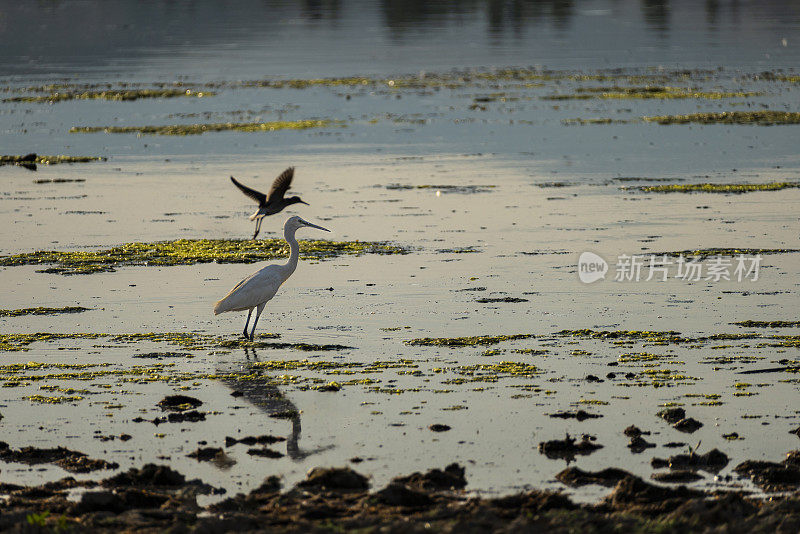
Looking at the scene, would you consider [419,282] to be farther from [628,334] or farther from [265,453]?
[265,453]

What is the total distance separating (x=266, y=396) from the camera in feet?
42.8

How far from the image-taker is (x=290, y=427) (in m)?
11.9

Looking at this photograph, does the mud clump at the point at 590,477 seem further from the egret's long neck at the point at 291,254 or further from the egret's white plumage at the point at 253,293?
the egret's long neck at the point at 291,254

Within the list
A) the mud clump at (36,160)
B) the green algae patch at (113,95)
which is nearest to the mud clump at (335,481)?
the mud clump at (36,160)

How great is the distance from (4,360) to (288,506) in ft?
21.4

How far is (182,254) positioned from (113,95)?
39.0 m

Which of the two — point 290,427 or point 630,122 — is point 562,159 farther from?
point 290,427

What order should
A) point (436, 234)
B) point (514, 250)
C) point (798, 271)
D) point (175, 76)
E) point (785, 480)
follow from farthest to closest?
1. point (175, 76)
2. point (436, 234)
3. point (514, 250)
4. point (798, 271)
5. point (785, 480)

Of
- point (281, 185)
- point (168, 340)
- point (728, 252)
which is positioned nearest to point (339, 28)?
point (281, 185)

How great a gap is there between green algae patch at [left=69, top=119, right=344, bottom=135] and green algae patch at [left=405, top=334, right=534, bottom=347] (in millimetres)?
30033

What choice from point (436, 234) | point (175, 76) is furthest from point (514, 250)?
point (175, 76)

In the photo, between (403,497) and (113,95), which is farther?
(113,95)

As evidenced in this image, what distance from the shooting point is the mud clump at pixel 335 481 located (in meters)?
9.77

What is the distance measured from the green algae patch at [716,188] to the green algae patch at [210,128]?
62.2ft
